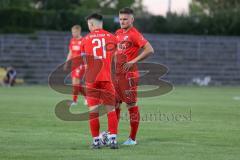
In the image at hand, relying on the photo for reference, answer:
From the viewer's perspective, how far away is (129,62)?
41.0 ft

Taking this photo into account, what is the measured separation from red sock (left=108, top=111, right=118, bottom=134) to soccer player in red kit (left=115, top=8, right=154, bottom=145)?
0.80 m

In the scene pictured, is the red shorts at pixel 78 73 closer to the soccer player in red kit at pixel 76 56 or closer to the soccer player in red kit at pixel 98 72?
the soccer player in red kit at pixel 76 56

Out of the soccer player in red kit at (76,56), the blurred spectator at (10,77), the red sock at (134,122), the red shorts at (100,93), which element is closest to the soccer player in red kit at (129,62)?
the red sock at (134,122)

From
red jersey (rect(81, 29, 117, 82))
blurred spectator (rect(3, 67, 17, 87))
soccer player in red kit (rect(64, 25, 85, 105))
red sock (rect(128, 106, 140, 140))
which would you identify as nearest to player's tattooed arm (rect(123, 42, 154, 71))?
red jersey (rect(81, 29, 117, 82))

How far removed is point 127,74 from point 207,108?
982 cm

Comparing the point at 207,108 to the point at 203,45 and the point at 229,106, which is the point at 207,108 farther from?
the point at 203,45

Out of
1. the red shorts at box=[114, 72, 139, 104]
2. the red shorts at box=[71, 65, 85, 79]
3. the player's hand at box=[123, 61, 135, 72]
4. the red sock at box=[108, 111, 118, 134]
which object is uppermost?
the player's hand at box=[123, 61, 135, 72]

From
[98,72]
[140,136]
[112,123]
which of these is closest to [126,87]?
[98,72]

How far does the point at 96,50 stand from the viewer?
38.6ft

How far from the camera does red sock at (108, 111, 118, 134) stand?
11.6m

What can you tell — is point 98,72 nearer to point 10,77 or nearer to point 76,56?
point 76,56

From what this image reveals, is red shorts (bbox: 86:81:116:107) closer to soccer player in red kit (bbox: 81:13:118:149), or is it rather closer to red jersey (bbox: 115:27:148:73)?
soccer player in red kit (bbox: 81:13:118:149)

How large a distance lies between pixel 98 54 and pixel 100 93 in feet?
2.08

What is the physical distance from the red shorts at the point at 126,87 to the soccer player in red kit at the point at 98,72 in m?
0.78
